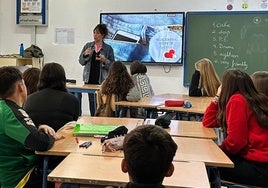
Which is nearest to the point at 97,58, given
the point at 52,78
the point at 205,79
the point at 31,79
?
the point at 205,79

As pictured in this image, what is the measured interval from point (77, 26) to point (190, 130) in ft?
15.7

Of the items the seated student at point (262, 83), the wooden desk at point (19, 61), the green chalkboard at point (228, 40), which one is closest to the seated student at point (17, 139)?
the seated student at point (262, 83)

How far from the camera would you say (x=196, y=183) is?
1733 mm

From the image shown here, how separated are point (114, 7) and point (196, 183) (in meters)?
5.63

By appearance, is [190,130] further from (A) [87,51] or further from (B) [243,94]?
(A) [87,51]

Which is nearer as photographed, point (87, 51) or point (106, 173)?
point (106, 173)

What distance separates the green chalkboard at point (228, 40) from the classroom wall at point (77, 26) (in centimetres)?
15

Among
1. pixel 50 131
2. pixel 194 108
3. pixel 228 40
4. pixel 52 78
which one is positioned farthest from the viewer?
pixel 228 40

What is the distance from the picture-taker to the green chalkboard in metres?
6.31

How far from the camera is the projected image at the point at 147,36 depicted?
21.6 feet

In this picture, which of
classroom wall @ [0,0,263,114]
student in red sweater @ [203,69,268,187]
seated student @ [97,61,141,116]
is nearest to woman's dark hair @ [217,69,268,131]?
student in red sweater @ [203,69,268,187]

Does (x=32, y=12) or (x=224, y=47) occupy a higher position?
(x=32, y=12)

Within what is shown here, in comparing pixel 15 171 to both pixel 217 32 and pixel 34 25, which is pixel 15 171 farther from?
pixel 34 25

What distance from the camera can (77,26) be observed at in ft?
23.6
